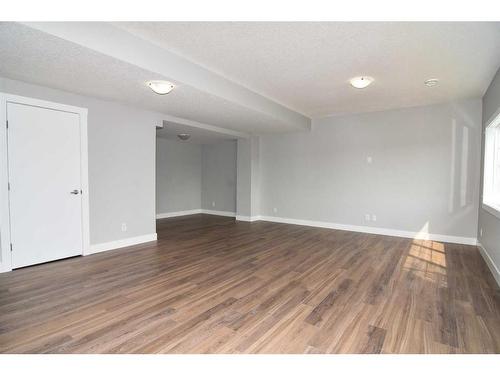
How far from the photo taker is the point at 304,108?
17.4ft

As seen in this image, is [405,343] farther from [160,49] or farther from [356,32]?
[160,49]

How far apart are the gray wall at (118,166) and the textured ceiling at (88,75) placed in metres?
0.23

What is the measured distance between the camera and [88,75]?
9.50 ft

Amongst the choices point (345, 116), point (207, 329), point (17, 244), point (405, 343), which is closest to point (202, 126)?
point (345, 116)

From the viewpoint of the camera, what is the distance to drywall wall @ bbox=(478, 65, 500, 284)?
3.11 m

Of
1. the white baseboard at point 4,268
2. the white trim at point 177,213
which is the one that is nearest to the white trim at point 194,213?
the white trim at point 177,213

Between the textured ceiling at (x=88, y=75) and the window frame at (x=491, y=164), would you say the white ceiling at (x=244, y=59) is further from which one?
the window frame at (x=491, y=164)

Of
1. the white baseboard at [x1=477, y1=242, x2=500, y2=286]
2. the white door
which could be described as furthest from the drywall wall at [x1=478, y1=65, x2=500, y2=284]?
the white door

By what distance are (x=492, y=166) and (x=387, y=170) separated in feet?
5.38

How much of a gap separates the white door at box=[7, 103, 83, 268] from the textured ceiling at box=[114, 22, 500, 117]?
1.89m

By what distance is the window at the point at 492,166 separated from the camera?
150 inches

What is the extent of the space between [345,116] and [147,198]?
448cm

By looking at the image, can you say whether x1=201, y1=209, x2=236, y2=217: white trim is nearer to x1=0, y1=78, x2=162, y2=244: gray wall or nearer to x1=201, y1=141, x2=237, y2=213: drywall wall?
x1=201, y1=141, x2=237, y2=213: drywall wall

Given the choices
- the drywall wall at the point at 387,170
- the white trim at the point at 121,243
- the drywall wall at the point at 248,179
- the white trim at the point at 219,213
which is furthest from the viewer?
the white trim at the point at 219,213
